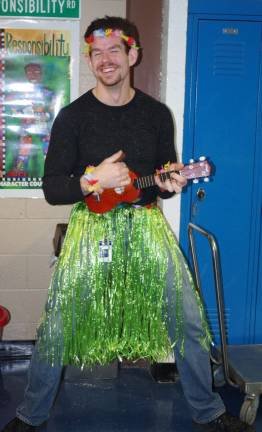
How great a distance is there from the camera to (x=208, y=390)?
204cm

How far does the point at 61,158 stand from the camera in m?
1.94

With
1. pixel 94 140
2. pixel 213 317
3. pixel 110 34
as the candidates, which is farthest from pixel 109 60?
pixel 213 317

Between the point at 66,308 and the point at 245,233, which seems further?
the point at 245,233

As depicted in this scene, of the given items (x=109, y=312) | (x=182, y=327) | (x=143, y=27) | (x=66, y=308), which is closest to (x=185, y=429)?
(x=182, y=327)

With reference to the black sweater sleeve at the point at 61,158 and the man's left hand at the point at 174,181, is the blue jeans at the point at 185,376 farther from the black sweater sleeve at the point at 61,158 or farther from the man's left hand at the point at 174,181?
the black sweater sleeve at the point at 61,158

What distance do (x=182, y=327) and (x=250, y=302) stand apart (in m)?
0.78

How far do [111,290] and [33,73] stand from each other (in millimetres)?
1331

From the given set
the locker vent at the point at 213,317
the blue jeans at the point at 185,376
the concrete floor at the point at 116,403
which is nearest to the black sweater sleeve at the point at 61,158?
the blue jeans at the point at 185,376

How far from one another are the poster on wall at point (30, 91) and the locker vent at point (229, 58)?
765mm

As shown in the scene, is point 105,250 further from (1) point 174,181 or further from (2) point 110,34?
(2) point 110,34

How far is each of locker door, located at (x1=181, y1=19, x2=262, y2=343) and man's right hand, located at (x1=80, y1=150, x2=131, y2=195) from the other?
2.57 ft

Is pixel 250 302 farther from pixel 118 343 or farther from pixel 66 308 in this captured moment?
pixel 66 308

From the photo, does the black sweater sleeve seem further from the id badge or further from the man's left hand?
the man's left hand

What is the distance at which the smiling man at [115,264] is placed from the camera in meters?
1.96
